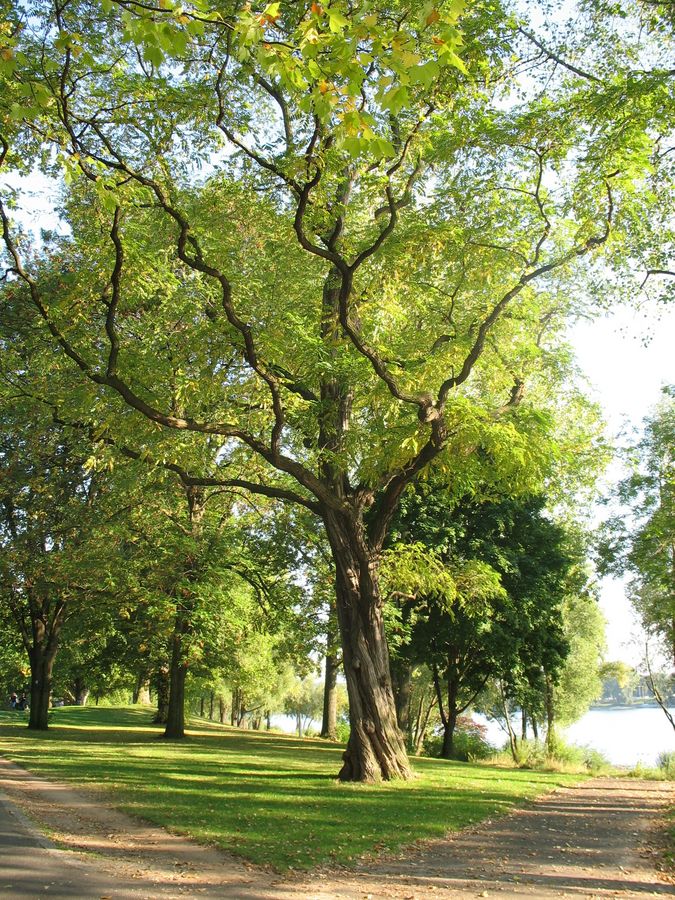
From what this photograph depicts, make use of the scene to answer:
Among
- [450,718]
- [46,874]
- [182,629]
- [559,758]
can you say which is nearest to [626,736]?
[559,758]

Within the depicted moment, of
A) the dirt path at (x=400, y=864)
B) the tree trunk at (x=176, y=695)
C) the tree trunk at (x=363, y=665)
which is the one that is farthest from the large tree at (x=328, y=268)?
the tree trunk at (x=176, y=695)

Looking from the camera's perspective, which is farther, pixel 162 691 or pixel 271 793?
pixel 162 691

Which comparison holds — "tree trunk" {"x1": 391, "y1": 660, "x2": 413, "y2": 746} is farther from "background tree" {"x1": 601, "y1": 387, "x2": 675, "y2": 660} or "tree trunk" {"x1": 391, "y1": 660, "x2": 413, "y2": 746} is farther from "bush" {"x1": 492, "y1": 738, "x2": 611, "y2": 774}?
"background tree" {"x1": 601, "y1": 387, "x2": 675, "y2": 660}

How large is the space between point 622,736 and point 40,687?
2771 inches

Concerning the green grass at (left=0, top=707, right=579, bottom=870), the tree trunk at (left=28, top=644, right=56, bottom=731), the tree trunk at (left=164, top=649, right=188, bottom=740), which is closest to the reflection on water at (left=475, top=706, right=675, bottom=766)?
the green grass at (left=0, top=707, right=579, bottom=870)

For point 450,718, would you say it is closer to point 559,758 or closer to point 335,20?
point 559,758

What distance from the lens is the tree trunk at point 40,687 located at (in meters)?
25.4

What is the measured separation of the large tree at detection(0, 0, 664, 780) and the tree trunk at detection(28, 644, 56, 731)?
15030mm

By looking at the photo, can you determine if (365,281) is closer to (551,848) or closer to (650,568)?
(551,848)

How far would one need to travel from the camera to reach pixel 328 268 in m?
14.7

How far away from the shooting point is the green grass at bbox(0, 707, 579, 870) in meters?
8.30

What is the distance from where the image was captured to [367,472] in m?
13.4

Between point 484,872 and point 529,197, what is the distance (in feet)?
33.1

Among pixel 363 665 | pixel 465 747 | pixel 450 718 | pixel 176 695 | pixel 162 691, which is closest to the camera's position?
pixel 363 665
